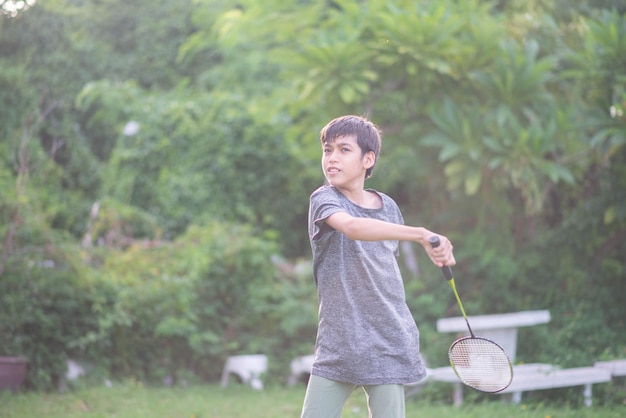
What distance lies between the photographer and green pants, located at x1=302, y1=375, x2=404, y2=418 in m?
2.83

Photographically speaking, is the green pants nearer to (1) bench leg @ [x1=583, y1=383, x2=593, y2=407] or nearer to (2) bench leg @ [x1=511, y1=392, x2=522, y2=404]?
(2) bench leg @ [x1=511, y1=392, x2=522, y2=404]

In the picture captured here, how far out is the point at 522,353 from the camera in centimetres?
762

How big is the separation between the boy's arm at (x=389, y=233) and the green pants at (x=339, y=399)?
0.55 metres

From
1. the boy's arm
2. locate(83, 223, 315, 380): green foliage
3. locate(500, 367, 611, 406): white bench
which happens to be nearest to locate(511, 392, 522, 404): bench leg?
locate(500, 367, 611, 406): white bench

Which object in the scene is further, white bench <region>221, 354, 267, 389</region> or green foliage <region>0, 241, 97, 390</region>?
white bench <region>221, 354, 267, 389</region>

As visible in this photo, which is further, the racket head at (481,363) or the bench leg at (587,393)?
the bench leg at (587,393)

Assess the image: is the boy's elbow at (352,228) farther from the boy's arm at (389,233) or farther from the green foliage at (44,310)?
the green foliage at (44,310)

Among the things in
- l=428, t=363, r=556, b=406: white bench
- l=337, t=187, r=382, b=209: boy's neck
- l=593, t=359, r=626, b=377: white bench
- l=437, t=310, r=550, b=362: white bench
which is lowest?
l=428, t=363, r=556, b=406: white bench

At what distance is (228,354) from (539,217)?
389 centimetres

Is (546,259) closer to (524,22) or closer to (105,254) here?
(524,22)

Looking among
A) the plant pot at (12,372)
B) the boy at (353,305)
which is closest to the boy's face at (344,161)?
the boy at (353,305)

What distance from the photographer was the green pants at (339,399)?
283 centimetres

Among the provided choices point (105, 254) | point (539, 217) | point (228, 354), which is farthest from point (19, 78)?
point (539, 217)

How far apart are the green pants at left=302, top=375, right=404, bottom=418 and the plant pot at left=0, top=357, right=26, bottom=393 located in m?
4.01
